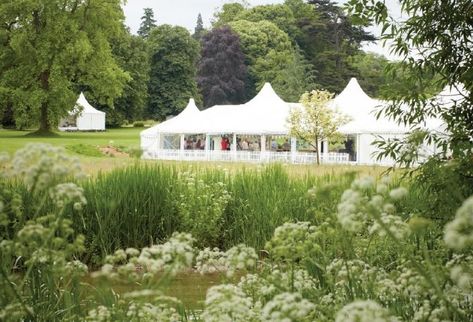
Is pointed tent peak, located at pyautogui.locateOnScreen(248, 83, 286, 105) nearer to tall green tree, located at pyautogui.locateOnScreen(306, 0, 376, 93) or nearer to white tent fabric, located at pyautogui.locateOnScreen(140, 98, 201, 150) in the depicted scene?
white tent fabric, located at pyautogui.locateOnScreen(140, 98, 201, 150)

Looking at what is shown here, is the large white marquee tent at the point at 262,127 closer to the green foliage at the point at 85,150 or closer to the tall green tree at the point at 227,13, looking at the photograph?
the green foliage at the point at 85,150

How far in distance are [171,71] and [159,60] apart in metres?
1.80

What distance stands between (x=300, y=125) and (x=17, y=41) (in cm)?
1348

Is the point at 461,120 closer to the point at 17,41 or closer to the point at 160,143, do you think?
A: the point at 160,143

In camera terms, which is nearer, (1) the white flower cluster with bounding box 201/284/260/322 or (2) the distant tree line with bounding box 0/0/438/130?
(1) the white flower cluster with bounding box 201/284/260/322

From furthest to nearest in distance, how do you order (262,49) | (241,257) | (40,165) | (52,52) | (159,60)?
(262,49) < (159,60) < (52,52) < (241,257) < (40,165)

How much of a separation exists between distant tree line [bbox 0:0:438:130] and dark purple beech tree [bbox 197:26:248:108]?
7cm

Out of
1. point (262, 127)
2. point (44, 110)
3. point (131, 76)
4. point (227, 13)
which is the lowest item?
point (262, 127)

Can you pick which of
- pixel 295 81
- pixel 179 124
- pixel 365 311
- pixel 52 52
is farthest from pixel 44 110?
pixel 365 311

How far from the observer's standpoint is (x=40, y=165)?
1.92 m

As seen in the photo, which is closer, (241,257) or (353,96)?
(241,257)

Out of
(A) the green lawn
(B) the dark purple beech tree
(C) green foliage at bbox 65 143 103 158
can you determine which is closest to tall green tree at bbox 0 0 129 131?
(A) the green lawn

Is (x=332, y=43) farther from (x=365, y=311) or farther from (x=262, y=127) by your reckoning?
(x=365, y=311)

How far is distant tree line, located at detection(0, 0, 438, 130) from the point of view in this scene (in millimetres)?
30750
